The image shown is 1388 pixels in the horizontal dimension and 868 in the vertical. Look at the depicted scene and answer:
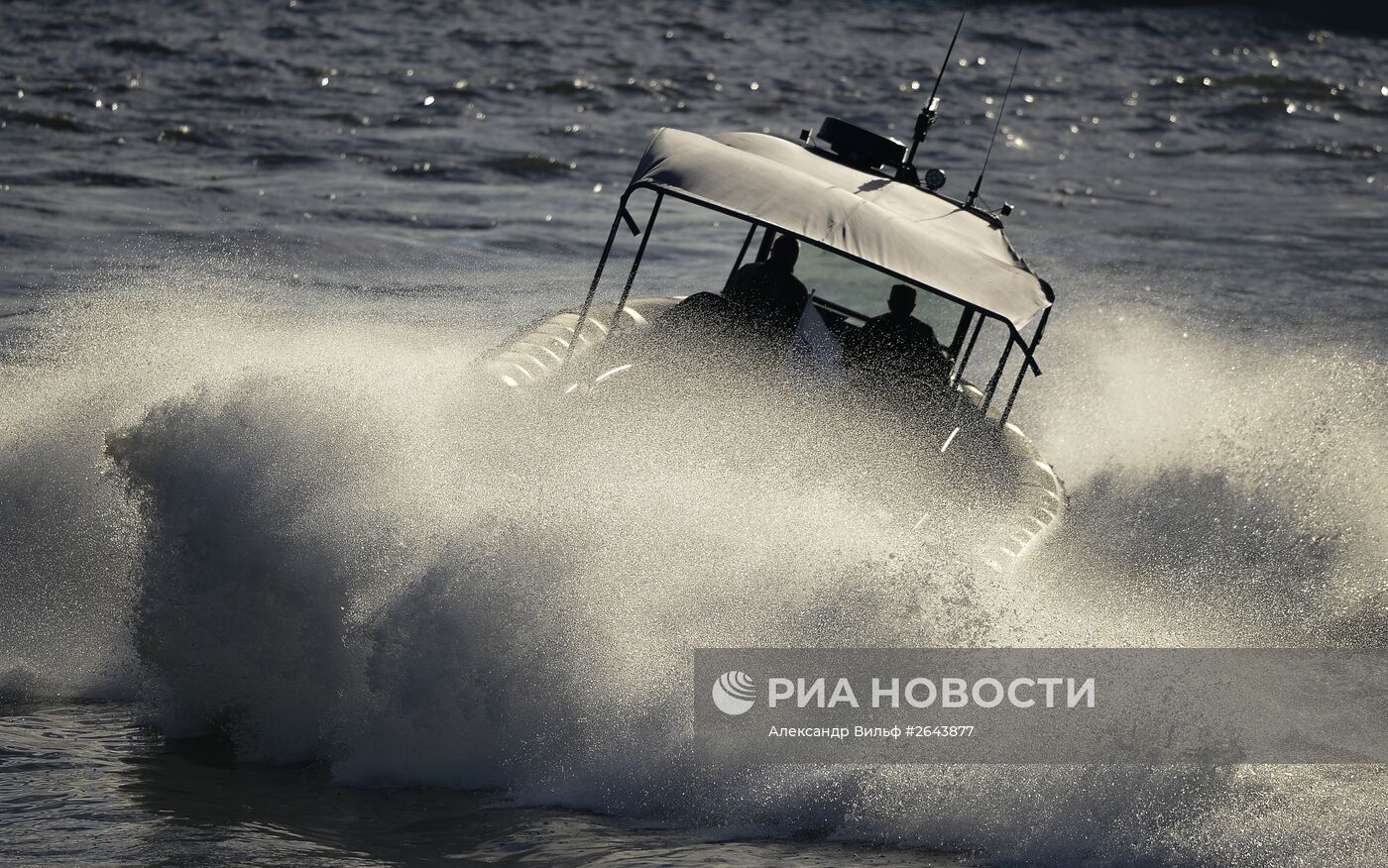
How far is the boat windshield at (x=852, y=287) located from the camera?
375 inches

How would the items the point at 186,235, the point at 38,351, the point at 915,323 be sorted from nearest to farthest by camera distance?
the point at 915,323
the point at 38,351
the point at 186,235

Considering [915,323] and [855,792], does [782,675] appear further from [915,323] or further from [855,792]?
[915,323]

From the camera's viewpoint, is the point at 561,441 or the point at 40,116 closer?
the point at 561,441

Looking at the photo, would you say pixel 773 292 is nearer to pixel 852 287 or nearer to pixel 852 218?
pixel 852 218

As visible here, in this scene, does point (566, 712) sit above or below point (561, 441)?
below

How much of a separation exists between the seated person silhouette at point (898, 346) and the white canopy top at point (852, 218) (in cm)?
50

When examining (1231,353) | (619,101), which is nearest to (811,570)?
(1231,353)

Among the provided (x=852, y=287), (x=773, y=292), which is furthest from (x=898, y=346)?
(x=852, y=287)

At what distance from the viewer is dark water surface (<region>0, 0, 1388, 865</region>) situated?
6.15 metres

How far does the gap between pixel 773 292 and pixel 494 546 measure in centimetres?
284

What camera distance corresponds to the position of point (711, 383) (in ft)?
26.4

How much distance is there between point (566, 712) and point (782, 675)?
934mm

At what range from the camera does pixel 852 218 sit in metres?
8.22

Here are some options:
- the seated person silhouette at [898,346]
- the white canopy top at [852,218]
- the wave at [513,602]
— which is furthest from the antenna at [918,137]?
the wave at [513,602]
